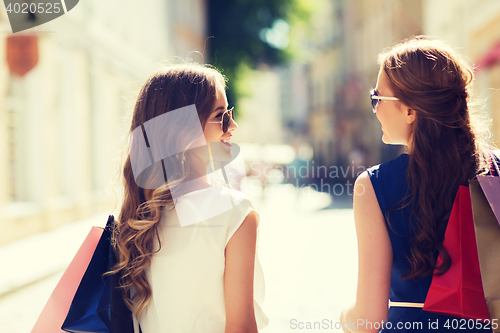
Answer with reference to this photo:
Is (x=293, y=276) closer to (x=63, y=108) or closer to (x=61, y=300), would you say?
(x=61, y=300)

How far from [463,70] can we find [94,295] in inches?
54.9

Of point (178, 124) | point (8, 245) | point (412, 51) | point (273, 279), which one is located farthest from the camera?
point (8, 245)

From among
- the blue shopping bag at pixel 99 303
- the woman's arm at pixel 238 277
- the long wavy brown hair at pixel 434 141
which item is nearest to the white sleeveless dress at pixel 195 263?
the woman's arm at pixel 238 277

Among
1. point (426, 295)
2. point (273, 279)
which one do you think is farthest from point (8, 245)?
point (426, 295)

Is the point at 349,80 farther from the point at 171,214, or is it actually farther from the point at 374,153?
the point at 171,214

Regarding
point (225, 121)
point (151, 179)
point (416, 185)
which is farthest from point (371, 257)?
point (151, 179)

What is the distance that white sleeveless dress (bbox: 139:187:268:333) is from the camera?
160cm

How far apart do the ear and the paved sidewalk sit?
5.49m

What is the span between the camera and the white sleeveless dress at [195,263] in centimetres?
160

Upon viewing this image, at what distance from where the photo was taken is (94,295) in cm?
156

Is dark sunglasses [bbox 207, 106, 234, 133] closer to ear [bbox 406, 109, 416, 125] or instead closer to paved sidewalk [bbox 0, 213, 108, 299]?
ear [bbox 406, 109, 416, 125]

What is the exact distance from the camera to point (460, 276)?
1.44 metres

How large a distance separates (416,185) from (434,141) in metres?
0.15

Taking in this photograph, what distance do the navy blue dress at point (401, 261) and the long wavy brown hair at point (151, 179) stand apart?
67cm
